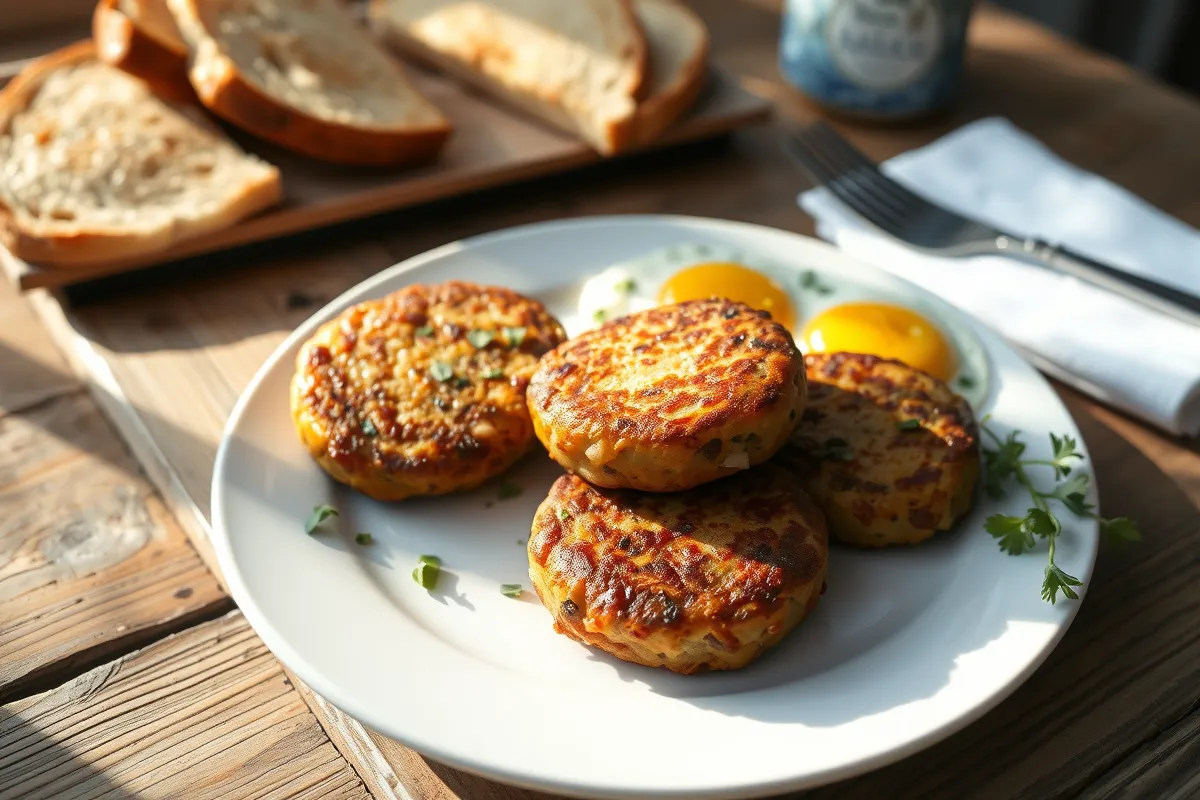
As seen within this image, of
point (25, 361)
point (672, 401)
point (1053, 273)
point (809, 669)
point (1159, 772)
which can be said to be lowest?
point (25, 361)

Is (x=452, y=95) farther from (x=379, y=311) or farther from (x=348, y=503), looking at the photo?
(x=348, y=503)

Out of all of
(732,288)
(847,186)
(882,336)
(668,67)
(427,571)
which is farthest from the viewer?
(668,67)

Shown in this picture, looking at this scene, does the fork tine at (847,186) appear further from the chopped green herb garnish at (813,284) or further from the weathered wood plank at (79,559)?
the weathered wood plank at (79,559)

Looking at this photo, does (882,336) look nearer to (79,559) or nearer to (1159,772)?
(1159,772)

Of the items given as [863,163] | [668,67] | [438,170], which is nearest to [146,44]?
[438,170]

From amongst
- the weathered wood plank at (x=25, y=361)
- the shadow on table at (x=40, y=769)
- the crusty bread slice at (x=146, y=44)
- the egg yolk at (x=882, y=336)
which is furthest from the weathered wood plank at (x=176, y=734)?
the crusty bread slice at (x=146, y=44)

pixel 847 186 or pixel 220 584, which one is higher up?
pixel 847 186
